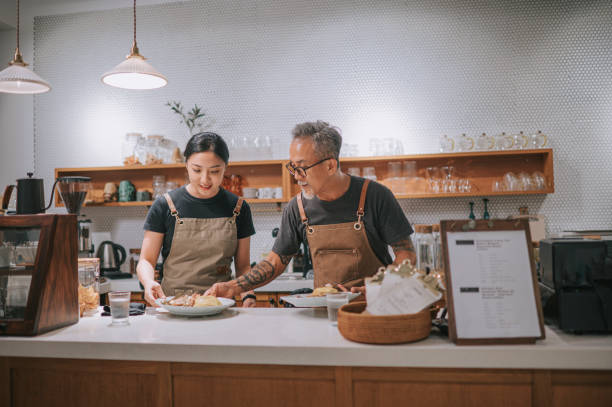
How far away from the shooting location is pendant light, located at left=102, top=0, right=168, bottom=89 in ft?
8.79

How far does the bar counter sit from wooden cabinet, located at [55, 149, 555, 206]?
2.64 m

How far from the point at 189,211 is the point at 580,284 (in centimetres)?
204

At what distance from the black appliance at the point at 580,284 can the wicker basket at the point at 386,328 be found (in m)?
0.48

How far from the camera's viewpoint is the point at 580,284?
147 cm

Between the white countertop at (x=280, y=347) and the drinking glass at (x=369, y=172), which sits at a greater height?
the drinking glass at (x=369, y=172)

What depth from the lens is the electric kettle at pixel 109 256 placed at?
4.28 m

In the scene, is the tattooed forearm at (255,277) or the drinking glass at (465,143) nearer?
the tattooed forearm at (255,277)

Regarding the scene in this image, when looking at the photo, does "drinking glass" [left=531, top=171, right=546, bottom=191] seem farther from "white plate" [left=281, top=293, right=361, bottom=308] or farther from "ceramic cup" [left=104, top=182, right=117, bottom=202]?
"ceramic cup" [left=104, top=182, right=117, bottom=202]

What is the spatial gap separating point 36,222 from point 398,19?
3888 millimetres

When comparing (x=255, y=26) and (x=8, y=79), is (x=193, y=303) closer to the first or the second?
(x=8, y=79)

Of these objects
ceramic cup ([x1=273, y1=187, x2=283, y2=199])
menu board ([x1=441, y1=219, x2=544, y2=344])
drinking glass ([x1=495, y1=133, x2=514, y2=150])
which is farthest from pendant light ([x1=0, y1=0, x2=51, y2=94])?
drinking glass ([x1=495, y1=133, x2=514, y2=150])

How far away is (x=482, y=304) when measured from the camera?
1.38m

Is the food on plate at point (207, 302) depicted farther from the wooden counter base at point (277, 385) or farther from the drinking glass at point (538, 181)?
the drinking glass at point (538, 181)

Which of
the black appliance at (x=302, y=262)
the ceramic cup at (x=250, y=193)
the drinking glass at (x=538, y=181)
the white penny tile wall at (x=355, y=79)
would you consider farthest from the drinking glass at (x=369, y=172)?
the drinking glass at (x=538, y=181)
